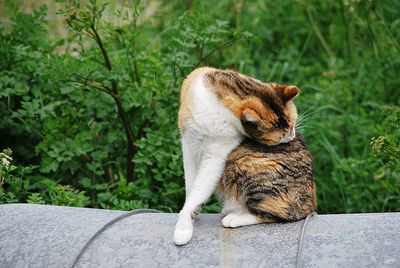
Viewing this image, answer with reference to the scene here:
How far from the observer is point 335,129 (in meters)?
4.38

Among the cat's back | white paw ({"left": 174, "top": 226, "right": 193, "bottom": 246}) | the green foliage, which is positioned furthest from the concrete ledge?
the green foliage


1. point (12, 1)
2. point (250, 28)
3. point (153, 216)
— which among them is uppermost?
point (12, 1)

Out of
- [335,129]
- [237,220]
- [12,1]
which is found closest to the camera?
[237,220]

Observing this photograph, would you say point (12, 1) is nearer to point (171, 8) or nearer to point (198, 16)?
point (198, 16)

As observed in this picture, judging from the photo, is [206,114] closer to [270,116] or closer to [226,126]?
[226,126]

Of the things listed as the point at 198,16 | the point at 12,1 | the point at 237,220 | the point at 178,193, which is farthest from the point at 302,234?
the point at 12,1

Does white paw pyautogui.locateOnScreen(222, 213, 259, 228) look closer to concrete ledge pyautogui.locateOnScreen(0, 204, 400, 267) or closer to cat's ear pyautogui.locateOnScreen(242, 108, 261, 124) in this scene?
concrete ledge pyautogui.locateOnScreen(0, 204, 400, 267)

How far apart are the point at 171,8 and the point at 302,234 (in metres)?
3.14

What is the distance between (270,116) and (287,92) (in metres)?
0.14

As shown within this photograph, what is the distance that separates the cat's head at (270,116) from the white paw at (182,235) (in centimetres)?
50

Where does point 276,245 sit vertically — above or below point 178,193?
above

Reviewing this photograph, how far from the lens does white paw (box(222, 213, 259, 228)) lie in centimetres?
259

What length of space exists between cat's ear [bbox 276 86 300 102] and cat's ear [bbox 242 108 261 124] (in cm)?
19

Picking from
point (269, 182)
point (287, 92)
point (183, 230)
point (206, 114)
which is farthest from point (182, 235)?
point (287, 92)
